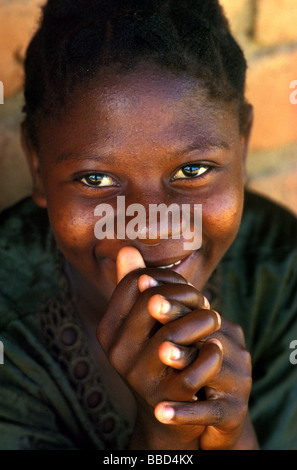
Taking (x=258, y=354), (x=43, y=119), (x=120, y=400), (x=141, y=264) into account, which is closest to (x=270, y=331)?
(x=258, y=354)

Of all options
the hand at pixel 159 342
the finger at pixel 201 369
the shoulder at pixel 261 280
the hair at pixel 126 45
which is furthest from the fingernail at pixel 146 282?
→ the shoulder at pixel 261 280

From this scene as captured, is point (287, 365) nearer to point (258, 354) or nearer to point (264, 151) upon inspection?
point (258, 354)

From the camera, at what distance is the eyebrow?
0.86 metres

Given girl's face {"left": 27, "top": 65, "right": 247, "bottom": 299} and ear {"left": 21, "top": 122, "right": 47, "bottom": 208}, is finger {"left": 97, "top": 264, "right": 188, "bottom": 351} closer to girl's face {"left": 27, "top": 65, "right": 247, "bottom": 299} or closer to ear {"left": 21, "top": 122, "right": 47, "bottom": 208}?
girl's face {"left": 27, "top": 65, "right": 247, "bottom": 299}

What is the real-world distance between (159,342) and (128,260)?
0.52ft

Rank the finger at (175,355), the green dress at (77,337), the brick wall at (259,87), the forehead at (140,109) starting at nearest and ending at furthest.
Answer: the finger at (175,355), the forehead at (140,109), the green dress at (77,337), the brick wall at (259,87)

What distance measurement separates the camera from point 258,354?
122cm

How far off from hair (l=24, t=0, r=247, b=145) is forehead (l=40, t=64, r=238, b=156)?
0.05 feet

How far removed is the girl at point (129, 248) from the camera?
0.79m

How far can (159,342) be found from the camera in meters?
0.75

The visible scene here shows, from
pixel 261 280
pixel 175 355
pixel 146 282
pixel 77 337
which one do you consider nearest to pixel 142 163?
pixel 146 282

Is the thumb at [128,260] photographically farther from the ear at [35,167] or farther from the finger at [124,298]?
the ear at [35,167]

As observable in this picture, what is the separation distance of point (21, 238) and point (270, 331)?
1.60ft

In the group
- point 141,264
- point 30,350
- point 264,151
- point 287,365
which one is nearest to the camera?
point 141,264
